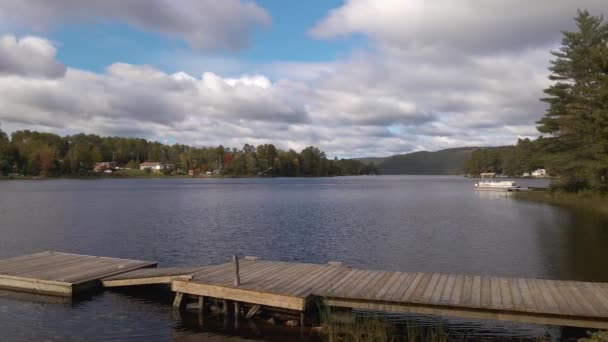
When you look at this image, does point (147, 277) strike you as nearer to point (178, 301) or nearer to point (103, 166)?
point (178, 301)

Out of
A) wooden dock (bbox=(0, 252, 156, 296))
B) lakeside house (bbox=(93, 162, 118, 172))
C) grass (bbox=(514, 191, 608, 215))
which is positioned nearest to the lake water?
wooden dock (bbox=(0, 252, 156, 296))

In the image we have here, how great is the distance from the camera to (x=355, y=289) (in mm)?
11906

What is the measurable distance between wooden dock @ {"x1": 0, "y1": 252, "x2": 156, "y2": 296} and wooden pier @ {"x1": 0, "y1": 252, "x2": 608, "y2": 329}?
3 centimetres

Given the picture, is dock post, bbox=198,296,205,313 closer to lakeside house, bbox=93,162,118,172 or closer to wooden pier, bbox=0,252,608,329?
wooden pier, bbox=0,252,608,329

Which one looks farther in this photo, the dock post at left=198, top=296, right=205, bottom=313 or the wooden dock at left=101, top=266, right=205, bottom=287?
the wooden dock at left=101, top=266, right=205, bottom=287

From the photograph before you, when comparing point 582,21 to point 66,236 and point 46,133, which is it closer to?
point 66,236

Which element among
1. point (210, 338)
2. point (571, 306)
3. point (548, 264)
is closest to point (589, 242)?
point (548, 264)

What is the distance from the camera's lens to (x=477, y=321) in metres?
12.0

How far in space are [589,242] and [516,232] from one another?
472cm

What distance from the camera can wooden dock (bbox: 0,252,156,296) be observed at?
14445 millimetres

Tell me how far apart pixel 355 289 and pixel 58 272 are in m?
10.3

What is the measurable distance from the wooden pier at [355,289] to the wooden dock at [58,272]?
0.03 metres

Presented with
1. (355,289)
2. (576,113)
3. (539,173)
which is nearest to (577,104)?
(576,113)

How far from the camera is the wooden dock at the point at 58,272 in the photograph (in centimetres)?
1445
